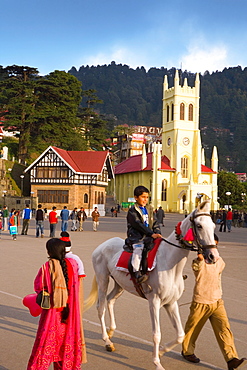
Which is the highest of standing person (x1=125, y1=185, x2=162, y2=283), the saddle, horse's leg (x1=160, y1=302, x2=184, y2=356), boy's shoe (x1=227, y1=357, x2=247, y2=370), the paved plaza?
standing person (x1=125, y1=185, x2=162, y2=283)

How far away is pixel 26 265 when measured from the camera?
527 inches

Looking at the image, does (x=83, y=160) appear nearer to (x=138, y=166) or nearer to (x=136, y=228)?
(x=138, y=166)

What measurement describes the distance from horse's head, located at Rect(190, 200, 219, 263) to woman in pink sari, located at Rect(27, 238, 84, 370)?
4.96 feet

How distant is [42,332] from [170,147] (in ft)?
244

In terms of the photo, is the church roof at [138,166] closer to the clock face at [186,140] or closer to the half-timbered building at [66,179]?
the clock face at [186,140]

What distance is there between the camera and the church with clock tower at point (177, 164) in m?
71.8

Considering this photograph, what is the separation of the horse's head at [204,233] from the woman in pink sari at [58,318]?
151 cm

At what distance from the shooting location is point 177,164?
244 ft

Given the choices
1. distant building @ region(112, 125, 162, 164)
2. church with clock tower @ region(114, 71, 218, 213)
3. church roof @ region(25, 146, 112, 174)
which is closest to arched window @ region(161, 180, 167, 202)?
church with clock tower @ region(114, 71, 218, 213)

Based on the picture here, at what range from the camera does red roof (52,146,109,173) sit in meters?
59.2

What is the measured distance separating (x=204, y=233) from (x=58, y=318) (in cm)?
193

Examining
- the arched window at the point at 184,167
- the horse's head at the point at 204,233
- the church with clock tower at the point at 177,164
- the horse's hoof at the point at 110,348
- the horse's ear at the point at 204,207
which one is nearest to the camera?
the horse's head at the point at 204,233

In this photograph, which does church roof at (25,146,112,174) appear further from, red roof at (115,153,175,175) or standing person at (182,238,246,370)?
standing person at (182,238,246,370)

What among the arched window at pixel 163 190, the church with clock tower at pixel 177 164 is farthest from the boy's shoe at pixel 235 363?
the arched window at pixel 163 190
